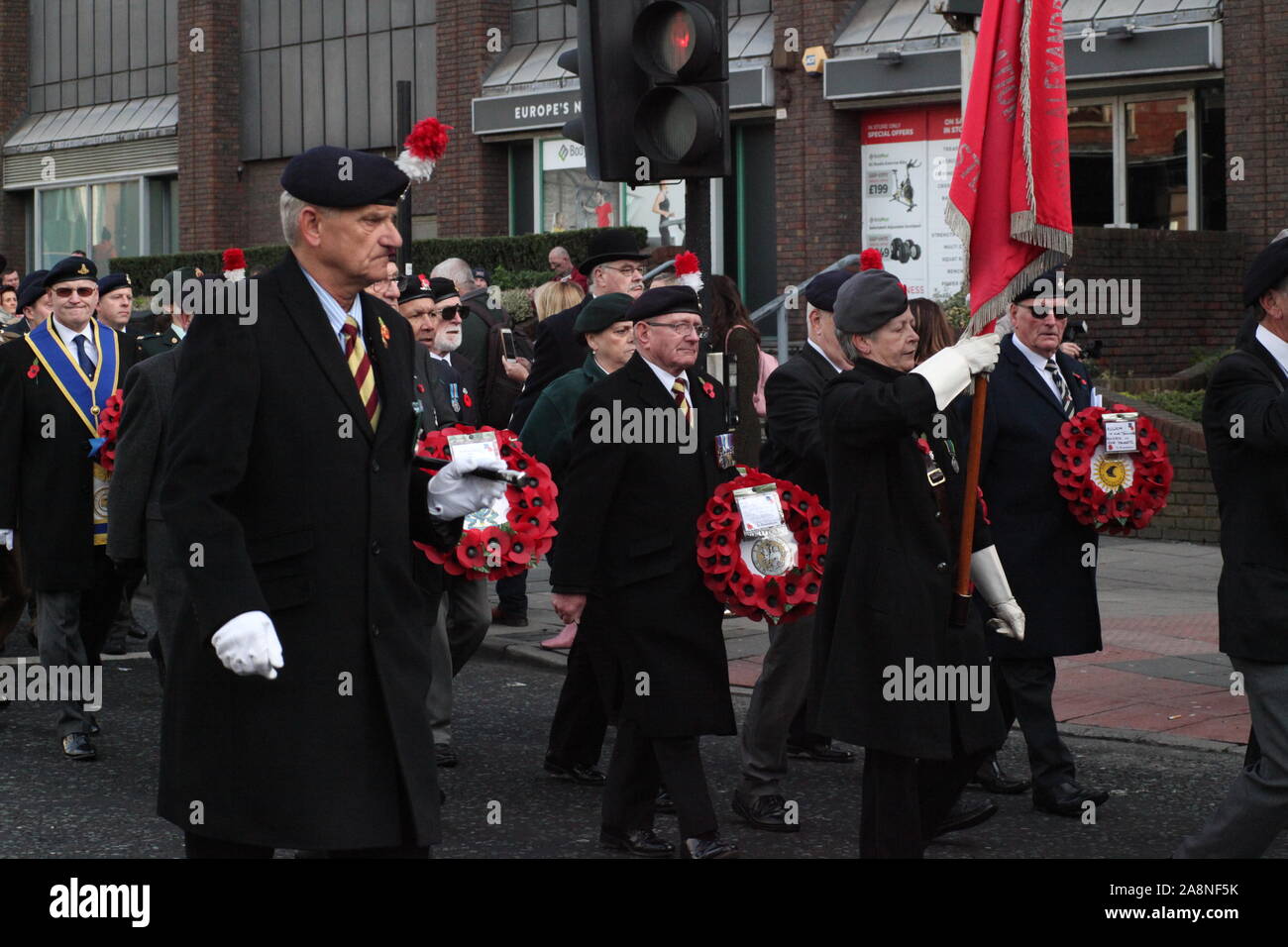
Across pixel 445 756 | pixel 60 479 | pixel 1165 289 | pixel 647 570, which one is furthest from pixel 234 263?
pixel 1165 289

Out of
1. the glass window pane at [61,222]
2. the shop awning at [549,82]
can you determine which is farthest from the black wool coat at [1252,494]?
the glass window pane at [61,222]

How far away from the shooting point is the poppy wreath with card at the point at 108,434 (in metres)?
8.52

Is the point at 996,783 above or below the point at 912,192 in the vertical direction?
below

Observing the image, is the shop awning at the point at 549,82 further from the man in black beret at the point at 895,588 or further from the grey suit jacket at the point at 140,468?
the man in black beret at the point at 895,588

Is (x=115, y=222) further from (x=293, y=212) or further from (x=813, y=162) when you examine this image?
(x=293, y=212)

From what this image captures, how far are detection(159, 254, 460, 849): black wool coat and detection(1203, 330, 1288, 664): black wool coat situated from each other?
2.34 metres

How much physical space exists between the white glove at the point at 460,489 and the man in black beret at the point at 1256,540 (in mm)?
2066

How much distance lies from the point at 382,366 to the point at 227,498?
19.9 inches

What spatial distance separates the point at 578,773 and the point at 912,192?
49.7 ft

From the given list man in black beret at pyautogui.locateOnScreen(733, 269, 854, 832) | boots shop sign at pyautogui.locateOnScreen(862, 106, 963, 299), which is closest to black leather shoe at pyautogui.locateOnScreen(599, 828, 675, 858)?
man in black beret at pyautogui.locateOnScreen(733, 269, 854, 832)

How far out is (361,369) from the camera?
448cm

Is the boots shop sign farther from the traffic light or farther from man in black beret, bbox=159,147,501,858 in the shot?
man in black beret, bbox=159,147,501,858

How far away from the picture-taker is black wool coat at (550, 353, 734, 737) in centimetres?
629

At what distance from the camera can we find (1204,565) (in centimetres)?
1318
